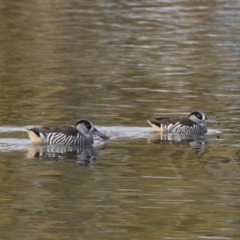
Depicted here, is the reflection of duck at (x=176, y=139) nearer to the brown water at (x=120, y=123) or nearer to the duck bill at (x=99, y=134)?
the brown water at (x=120, y=123)

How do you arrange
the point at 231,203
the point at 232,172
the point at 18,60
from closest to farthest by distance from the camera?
the point at 231,203 → the point at 232,172 → the point at 18,60

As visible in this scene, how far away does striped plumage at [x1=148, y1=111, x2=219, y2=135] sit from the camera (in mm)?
18797

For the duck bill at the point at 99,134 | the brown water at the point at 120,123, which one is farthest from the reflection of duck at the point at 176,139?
the duck bill at the point at 99,134

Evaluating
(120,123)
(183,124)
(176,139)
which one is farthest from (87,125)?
(183,124)

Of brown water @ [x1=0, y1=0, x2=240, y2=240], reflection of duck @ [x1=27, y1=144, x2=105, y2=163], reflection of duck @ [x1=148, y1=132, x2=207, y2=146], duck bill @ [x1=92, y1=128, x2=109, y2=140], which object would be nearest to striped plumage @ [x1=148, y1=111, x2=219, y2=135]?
reflection of duck @ [x1=148, y1=132, x2=207, y2=146]

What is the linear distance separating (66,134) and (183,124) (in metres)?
2.22

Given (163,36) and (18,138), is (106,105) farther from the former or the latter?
(163,36)

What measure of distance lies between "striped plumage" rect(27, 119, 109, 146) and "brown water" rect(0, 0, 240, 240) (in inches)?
7.0

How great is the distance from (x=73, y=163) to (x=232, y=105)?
579 cm

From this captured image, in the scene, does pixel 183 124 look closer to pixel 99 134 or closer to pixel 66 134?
pixel 99 134

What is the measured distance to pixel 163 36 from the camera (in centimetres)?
3431

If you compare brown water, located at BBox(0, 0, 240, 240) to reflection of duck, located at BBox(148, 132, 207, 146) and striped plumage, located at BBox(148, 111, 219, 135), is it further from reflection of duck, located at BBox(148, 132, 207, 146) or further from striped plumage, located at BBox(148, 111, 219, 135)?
striped plumage, located at BBox(148, 111, 219, 135)

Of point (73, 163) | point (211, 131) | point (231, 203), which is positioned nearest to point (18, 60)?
point (211, 131)

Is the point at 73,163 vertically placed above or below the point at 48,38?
below
